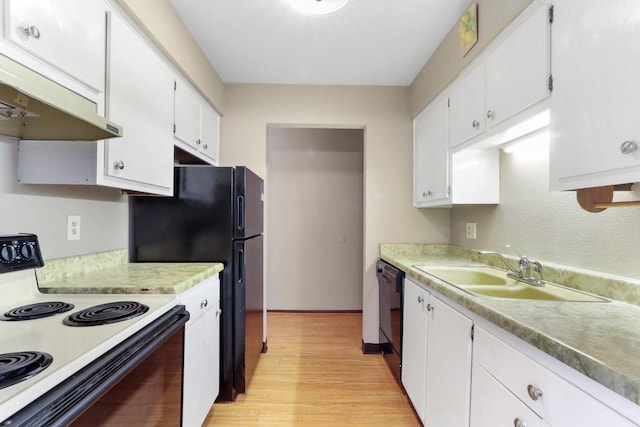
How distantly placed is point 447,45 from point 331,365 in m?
2.47

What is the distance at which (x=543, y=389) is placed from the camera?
79cm

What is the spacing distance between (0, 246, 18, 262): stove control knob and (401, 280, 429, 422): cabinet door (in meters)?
1.78

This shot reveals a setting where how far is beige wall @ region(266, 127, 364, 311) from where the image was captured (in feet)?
11.8

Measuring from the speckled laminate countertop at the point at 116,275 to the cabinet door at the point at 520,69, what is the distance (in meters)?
1.66

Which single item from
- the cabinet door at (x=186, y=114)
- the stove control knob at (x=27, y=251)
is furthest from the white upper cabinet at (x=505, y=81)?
the stove control knob at (x=27, y=251)

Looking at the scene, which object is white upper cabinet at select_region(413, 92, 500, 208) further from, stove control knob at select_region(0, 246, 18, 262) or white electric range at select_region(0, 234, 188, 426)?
stove control knob at select_region(0, 246, 18, 262)

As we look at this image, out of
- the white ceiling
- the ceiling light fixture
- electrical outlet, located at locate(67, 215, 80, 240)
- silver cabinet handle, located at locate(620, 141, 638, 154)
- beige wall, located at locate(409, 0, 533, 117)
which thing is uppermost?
the white ceiling

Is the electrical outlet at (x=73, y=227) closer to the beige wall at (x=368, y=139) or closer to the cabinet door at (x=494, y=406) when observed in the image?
the beige wall at (x=368, y=139)

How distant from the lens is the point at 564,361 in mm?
703

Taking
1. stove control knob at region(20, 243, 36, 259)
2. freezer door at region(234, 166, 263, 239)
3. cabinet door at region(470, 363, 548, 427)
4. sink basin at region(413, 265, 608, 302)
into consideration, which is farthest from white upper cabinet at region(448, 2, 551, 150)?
stove control knob at region(20, 243, 36, 259)

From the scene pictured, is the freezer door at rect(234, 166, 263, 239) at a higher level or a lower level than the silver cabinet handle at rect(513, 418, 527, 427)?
higher

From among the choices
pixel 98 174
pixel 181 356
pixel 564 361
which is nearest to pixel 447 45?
pixel 564 361

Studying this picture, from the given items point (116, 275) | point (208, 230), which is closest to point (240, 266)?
point (208, 230)

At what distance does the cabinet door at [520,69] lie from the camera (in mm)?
1157
